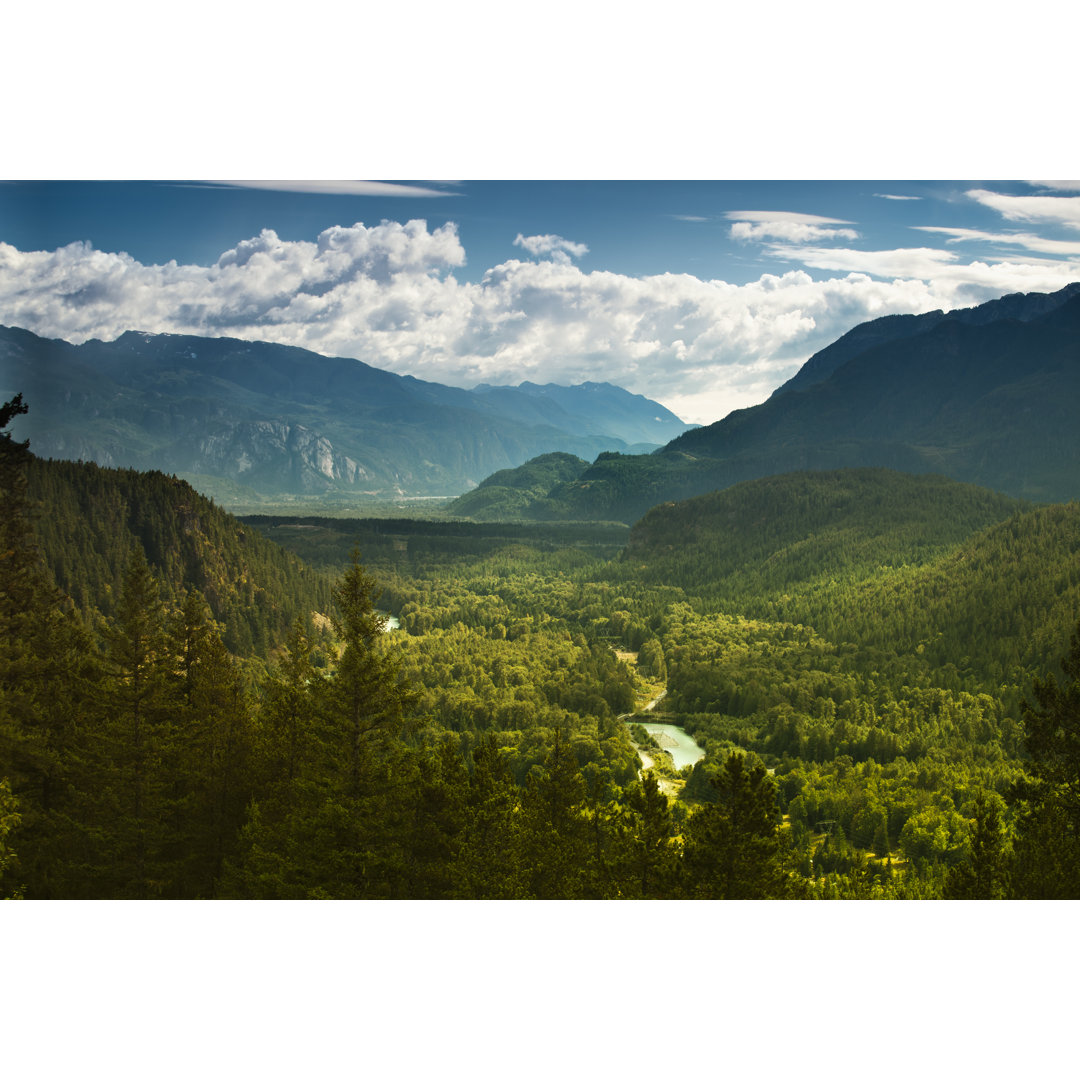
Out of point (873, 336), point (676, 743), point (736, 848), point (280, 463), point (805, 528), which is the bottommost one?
point (805, 528)

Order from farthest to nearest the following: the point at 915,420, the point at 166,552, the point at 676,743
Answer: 1. the point at 915,420
2. the point at 676,743
3. the point at 166,552

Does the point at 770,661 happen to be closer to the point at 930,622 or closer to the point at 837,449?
the point at 930,622

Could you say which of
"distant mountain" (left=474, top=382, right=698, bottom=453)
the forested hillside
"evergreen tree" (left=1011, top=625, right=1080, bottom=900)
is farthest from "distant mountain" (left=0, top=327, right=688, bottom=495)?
"evergreen tree" (left=1011, top=625, right=1080, bottom=900)

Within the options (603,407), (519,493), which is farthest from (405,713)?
(519,493)

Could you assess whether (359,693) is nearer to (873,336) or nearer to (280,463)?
(280,463)

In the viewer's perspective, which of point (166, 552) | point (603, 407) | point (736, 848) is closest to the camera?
point (736, 848)

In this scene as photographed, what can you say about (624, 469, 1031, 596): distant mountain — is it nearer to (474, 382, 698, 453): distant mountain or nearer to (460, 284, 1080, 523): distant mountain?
(474, 382, 698, 453): distant mountain
